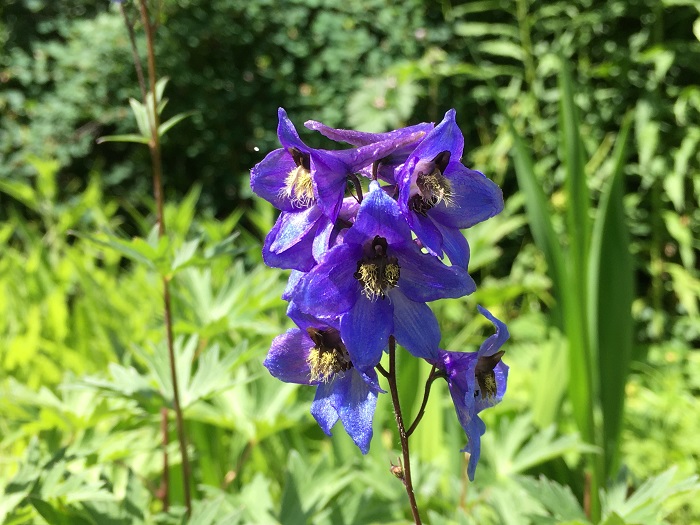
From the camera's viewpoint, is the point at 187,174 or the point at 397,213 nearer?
the point at 397,213

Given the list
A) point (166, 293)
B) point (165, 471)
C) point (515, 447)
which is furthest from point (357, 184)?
point (515, 447)

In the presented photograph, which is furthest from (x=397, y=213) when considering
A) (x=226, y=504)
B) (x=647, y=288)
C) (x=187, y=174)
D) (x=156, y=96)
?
(x=187, y=174)

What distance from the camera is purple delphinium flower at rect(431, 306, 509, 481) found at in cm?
68

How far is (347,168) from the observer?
64cm

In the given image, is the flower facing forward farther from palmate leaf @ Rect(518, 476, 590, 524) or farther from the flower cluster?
palmate leaf @ Rect(518, 476, 590, 524)

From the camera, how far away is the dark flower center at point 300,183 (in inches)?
26.2

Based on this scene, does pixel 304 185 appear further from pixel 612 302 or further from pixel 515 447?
pixel 612 302

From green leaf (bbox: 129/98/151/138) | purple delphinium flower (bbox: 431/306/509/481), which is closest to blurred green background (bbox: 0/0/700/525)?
green leaf (bbox: 129/98/151/138)

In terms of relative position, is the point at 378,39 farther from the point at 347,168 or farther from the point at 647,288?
the point at 347,168

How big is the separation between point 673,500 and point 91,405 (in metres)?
1.23

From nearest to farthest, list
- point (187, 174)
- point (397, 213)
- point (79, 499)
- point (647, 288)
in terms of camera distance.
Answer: point (397, 213) → point (79, 499) → point (647, 288) → point (187, 174)

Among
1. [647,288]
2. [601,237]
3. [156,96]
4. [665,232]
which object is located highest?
[156,96]

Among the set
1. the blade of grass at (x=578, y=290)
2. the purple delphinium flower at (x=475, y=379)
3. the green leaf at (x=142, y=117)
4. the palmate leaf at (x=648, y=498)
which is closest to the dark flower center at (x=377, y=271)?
the purple delphinium flower at (x=475, y=379)

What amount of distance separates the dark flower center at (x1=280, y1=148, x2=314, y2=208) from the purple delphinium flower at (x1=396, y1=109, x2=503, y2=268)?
9cm
